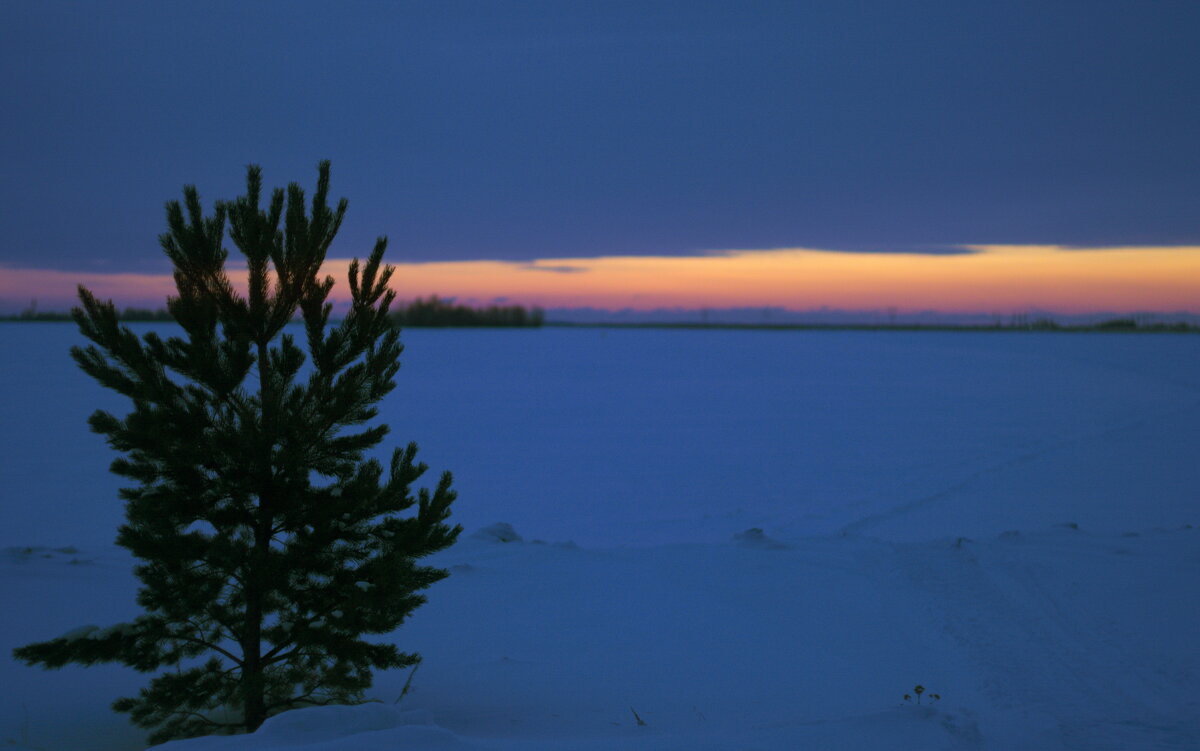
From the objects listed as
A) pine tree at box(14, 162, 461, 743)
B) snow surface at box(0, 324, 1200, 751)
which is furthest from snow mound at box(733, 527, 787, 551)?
pine tree at box(14, 162, 461, 743)

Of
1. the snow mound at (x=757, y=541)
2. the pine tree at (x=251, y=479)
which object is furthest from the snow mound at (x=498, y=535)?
the pine tree at (x=251, y=479)

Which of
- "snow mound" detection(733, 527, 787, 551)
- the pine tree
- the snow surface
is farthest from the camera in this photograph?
"snow mound" detection(733, 527, 787, 551)

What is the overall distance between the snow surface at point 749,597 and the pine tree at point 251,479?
65 centimetres

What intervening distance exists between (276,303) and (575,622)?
3.57 metres

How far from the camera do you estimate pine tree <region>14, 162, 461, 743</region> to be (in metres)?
4.09

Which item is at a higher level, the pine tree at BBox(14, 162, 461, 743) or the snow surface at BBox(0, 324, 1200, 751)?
the pine tree at BBox(14, 162, 461, 743)

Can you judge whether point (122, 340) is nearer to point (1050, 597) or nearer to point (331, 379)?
point (331, 379)

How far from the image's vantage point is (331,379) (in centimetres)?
439

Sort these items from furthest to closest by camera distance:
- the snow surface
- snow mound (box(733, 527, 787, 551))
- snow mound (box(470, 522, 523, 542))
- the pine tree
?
1. snow mound (box(470, 522, 523, 542))
2. snow mound (box(733, 527, 787, 551))
3. the snow surface
4. the pine tree

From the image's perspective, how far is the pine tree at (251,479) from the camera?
4094 millimetres

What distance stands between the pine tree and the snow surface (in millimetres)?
651

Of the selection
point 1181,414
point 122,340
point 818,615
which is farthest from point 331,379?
point 1181,414

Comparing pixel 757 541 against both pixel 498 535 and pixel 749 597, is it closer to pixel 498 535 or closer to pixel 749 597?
pixel 749 597

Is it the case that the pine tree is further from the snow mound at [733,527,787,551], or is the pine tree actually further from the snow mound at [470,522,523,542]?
the snow mound at [733,527,787,551]
